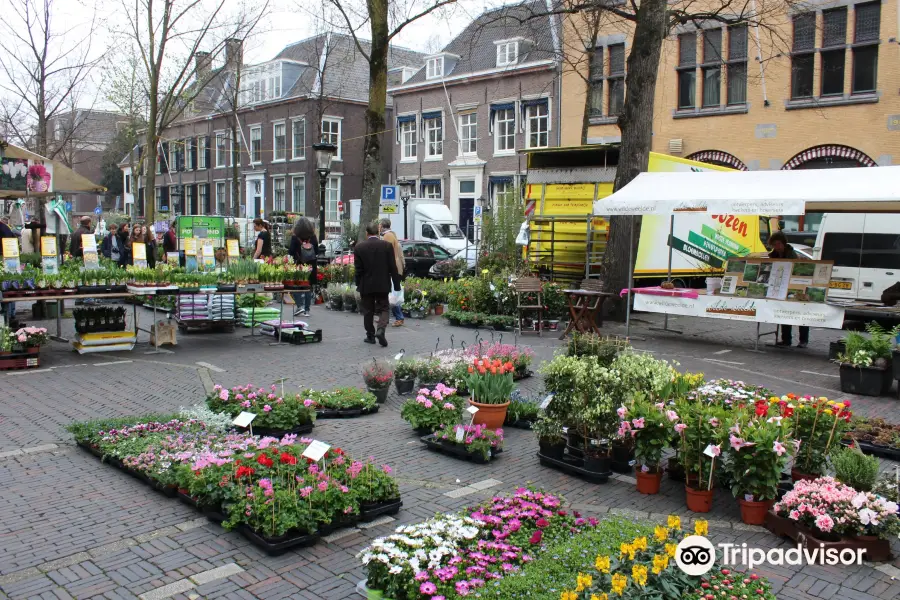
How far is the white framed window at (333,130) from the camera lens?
149 ft

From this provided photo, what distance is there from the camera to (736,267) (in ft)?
42.5

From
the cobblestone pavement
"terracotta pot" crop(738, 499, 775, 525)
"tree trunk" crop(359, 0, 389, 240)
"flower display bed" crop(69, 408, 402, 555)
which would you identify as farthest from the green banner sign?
Result: "flower display bed" crop(69, 408, 402, 555)

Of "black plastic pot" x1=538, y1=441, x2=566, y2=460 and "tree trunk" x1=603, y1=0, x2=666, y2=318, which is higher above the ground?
"tree trunk" x1=603, y1=0, x2=666, y2=318

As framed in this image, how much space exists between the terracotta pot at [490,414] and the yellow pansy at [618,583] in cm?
371

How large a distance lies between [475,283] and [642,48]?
5.63 metres

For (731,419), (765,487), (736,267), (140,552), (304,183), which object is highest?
(304,183)

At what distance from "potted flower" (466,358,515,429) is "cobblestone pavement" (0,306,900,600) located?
12.2 inches

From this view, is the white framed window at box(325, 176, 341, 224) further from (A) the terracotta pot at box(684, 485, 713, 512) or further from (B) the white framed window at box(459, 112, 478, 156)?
(A) the terracotta pot at box(684, 485, 713, 512)

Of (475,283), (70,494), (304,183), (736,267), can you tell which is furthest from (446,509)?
(304,183)

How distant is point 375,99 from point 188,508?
14.6 metres

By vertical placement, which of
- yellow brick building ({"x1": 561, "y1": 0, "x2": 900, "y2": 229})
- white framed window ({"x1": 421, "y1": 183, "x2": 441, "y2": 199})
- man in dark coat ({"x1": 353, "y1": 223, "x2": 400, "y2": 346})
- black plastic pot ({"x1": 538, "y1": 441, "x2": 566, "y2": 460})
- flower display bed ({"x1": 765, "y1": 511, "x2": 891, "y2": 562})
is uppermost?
yellow brick building ({"x1": 561, "y1": 0, "x2": 900, "y2": 229})

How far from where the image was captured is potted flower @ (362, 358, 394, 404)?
866cm

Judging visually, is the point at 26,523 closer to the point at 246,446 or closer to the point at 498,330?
the point at 246,446

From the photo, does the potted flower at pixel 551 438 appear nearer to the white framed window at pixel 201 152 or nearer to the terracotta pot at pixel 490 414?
the terracotta pot at pixel 490 414
